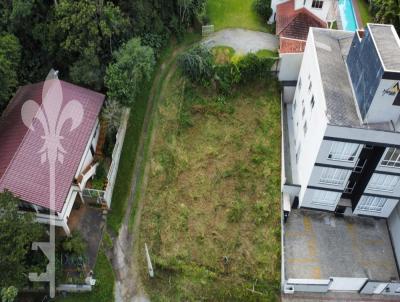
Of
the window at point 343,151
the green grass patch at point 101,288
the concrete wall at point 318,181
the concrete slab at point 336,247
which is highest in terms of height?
the window at point 343,151

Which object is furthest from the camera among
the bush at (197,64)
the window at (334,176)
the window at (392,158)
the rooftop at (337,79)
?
the bush at (197,64)

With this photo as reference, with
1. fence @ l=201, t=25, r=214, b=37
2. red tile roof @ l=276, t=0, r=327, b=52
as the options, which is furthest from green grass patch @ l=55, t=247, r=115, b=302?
red tile roof @ l=276, t=0, r=327, b=52

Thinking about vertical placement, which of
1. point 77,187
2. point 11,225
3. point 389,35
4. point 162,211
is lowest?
point 162,211

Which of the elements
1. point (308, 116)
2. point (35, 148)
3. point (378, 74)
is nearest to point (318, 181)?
point (308, 116)

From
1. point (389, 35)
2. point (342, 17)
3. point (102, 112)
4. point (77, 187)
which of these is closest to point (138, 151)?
point (102, 112)

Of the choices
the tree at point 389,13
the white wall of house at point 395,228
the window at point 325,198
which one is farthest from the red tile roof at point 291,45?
the white wall of house at point 395,228

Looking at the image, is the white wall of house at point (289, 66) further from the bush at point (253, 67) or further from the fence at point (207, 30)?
the fence at point (207, 30)

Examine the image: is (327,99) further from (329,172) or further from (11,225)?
(11,225)
